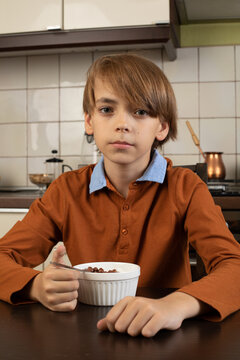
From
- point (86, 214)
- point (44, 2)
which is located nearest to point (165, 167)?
point (86, 214)

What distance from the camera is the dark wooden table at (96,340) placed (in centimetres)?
47

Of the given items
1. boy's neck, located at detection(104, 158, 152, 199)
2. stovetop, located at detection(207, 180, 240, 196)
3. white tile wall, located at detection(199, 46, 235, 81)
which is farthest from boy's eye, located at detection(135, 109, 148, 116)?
white tile wall, located at detection(199, 46, 235, 81)

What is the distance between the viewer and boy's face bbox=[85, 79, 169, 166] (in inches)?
36.8

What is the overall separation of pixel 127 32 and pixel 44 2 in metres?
0.43

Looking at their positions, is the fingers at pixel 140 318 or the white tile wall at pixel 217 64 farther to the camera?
the white tile wall at pixel 217 64

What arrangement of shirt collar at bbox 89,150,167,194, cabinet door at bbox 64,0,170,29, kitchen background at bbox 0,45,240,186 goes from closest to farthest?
1. shirt collar at bbox 89,150,167,194
2. cabinet door at bbox 64,0,170,29
3. kitchen background at bbox 0,45,240,186

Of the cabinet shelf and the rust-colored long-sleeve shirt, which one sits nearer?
the rust-colored long-sleeve shirt

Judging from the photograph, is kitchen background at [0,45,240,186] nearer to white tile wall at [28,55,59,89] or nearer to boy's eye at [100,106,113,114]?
white tile wall at [28,55,59,89]

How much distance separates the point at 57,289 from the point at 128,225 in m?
0.37

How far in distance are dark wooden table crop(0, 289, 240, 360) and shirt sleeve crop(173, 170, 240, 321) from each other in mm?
39

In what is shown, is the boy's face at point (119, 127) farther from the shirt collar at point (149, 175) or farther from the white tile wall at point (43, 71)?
the white tile wall at point (43, 71)

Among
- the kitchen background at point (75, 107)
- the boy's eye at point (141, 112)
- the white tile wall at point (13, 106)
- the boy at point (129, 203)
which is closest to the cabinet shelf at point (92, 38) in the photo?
the kitchen background at point (75, 107)

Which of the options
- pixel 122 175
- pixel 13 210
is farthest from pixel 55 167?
pixel 122 175

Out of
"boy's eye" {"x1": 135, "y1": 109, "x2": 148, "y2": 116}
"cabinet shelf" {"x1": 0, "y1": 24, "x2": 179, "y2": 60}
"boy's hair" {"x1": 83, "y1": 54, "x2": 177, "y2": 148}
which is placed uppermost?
"cabinet shelf" {"x1": 0, "y1": 24, "x2": 179, "y2": 60}
